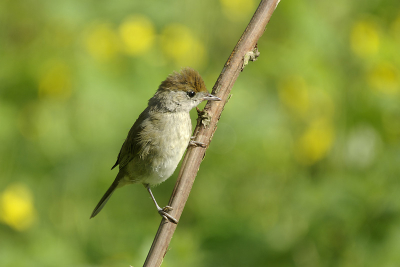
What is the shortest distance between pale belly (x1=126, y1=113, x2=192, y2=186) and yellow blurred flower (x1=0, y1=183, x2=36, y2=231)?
140 cm

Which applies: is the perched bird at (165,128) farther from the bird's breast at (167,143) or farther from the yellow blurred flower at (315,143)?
the yellow blurred flower at (315,143)

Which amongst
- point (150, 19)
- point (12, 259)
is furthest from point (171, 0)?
point (12, 259)

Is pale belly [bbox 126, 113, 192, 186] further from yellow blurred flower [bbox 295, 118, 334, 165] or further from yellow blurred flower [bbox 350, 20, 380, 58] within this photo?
yellow blurred flower [bbox 350, 20, 380, 58]

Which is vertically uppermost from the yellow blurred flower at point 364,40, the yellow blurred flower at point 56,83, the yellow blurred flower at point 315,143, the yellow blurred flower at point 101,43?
the yellow blurred flower at point 364,40

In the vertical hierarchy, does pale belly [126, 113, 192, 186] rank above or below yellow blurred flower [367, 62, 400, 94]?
below

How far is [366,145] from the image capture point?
4312mm

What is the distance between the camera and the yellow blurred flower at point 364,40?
4645 mm

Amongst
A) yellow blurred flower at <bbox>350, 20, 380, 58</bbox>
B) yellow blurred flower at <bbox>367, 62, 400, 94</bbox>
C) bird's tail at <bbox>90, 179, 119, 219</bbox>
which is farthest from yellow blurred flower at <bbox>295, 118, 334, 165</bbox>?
bird's tail at <bbox>90, 179, 119, 219</bbox>

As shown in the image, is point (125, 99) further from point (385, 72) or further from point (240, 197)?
point (385, 72)

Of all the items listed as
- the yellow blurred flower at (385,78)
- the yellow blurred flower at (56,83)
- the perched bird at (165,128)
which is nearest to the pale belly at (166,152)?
the perched bird at (165,128)

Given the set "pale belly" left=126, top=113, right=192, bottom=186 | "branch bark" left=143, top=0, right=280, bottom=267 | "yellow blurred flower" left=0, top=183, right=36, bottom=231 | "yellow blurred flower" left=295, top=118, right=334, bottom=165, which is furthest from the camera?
"yellow blurred flower" left=295, top=118, right=334, bottom=165

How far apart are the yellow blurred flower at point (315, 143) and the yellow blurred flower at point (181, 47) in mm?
1550

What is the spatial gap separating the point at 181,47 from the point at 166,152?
1834mm

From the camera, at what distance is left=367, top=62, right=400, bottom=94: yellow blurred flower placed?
14.4ft
